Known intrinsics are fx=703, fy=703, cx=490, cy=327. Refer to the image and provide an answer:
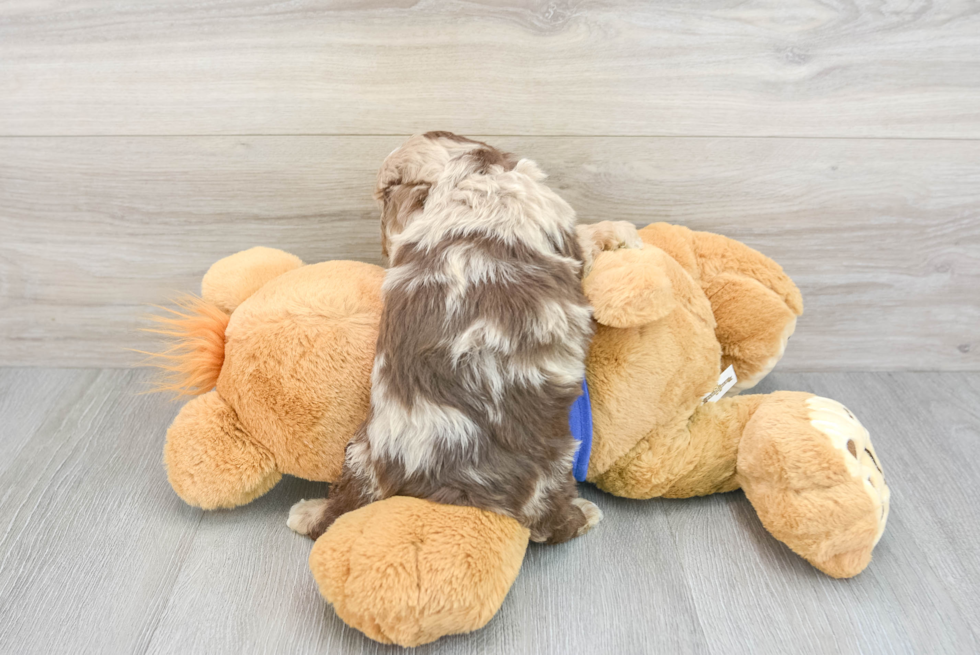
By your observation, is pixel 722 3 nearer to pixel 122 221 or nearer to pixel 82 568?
pixel 122 221

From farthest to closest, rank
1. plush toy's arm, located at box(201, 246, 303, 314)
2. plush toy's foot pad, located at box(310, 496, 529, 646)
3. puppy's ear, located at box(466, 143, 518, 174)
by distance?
plush toy's arm, located at box(201, 246, 303, 314) < puppy's ear, located at box(466, 143, 518, 174) < plush toy's foot pad, located at box(310, 496, 529, 646)

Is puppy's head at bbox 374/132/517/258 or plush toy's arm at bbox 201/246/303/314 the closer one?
puppy's head at bbox 374/132/517/258

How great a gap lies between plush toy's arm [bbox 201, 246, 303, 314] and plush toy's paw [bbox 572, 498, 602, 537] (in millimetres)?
484

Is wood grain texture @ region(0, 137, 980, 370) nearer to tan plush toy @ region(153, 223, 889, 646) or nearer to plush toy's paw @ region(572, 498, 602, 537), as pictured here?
tan plush toy @ region(153, 223, 889, 646)

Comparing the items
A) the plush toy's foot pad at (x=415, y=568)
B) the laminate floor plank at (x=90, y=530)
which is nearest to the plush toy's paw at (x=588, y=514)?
the plush toy's foot pad at (x=415, y=568)

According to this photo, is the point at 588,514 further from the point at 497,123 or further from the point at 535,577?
the point at 497,123

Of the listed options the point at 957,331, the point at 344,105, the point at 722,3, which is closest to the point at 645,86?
the point at 722,3

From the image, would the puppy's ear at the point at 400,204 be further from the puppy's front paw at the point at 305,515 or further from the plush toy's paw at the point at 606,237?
the puppy's front paw at the point at 305,515

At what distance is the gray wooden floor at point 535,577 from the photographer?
73 centimetres

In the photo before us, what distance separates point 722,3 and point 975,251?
558 millimetres

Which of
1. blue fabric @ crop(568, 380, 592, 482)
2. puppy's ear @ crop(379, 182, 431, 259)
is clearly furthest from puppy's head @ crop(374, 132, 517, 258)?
blue fabric @ crop(568, 380, 592, 482)

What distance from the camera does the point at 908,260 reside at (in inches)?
42.4

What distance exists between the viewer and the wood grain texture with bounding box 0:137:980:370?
994 millimetres

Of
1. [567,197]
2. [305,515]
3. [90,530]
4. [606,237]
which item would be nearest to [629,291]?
[606,237]
